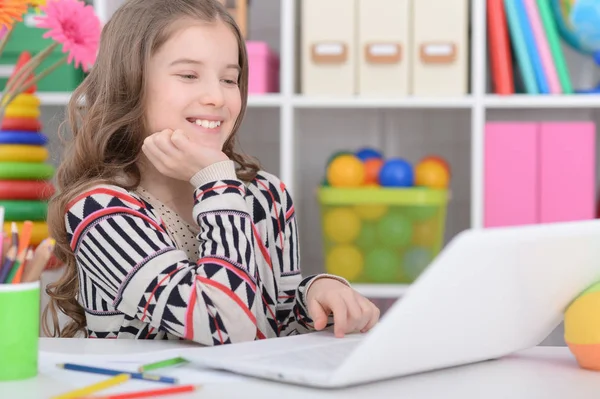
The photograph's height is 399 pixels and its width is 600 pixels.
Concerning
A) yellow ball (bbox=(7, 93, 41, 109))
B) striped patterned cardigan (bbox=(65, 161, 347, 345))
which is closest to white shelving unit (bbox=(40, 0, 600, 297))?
yellow ball (bbox=(7, 93, 41, 109))

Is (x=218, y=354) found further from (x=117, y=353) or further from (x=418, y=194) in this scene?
(x=418, y=194)

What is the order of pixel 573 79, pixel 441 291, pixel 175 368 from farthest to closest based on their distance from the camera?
pixel 573 79 < pixel 175 368 < pixel 441 291

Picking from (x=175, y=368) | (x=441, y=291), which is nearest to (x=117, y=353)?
(x=175, y=368)

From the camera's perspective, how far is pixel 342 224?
2.14m

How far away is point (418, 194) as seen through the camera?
2.11m

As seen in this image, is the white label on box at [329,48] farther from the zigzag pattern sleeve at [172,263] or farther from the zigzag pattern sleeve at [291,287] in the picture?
the zigzag pattern sleeve at [172,263]

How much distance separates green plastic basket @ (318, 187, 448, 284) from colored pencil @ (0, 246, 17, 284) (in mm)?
1468

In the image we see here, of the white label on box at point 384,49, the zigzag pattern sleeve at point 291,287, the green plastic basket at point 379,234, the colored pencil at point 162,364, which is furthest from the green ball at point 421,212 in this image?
the colored pencil at point 162,364

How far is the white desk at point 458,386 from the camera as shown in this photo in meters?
0.64

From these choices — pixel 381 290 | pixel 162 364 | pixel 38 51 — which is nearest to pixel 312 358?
pixel 162 364

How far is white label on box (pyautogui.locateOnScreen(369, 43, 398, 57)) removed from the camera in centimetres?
208

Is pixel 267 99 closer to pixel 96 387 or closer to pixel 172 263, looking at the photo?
pixel 172 263

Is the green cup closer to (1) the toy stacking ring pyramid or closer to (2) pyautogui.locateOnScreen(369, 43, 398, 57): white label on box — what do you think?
(1) the toy stacking ring pyramid

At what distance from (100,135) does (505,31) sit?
4.09ft
